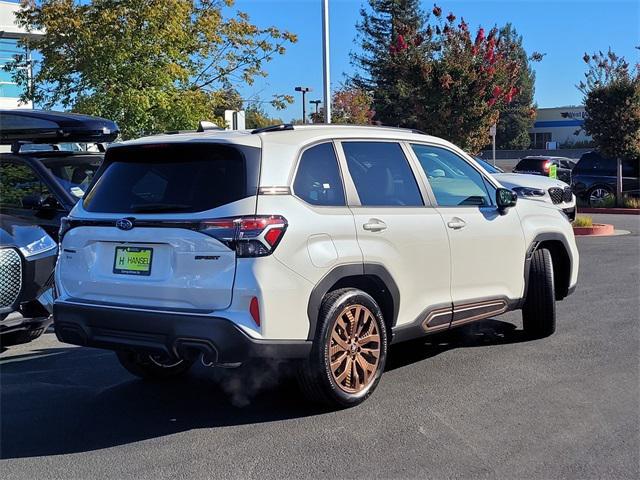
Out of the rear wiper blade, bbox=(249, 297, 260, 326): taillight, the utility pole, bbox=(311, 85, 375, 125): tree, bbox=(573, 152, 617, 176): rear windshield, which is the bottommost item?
bbox=(249, 297, 260, 326): taillight

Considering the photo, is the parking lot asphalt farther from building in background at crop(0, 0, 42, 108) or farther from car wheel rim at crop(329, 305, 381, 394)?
building in background at crop(0, 0, 42, 108)

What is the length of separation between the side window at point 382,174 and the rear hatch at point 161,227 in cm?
92

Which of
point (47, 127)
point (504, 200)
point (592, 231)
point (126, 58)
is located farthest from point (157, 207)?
point (592, 231)

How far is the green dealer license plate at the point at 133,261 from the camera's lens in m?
4.49

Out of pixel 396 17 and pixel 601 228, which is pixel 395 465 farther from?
pixel 396 17

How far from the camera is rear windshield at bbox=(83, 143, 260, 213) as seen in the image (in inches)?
174

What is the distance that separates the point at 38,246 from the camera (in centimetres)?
669

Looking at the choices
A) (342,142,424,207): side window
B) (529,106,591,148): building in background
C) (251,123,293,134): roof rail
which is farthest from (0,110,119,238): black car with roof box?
(529,106,591,148): building in background

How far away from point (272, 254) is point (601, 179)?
2083cm

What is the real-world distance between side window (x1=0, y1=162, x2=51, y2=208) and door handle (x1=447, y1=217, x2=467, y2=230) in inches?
191

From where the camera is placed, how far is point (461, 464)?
4.00 m

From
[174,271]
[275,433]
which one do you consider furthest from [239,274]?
[275,433]

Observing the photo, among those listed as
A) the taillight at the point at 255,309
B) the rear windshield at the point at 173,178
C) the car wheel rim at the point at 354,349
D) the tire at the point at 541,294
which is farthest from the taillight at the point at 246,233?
the tire at the point at 541,294

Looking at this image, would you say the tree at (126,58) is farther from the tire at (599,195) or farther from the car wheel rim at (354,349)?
the tire at (599,195)
